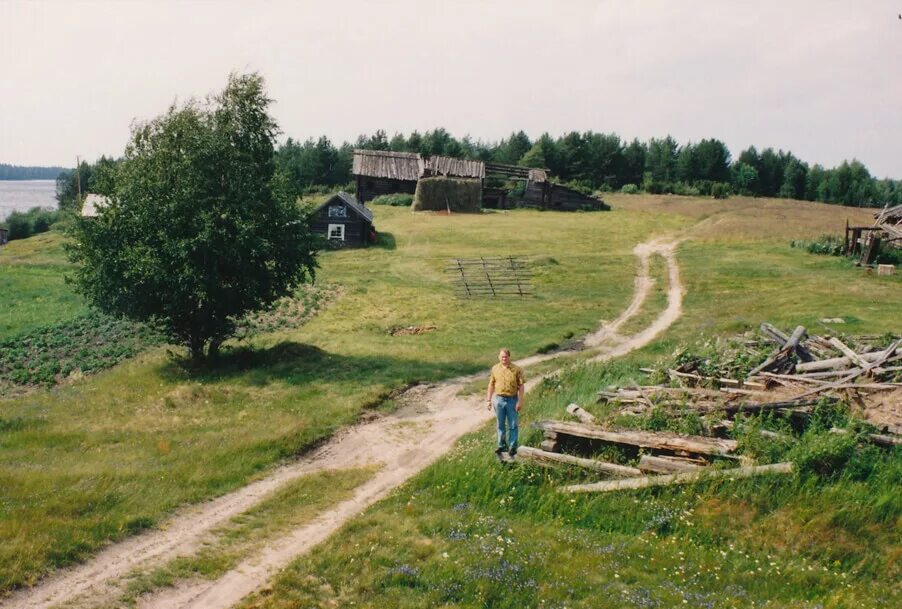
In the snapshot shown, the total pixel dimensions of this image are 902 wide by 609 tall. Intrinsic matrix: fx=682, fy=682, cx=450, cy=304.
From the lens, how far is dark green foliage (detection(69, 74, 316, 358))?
2638 cm

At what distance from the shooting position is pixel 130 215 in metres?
27.0

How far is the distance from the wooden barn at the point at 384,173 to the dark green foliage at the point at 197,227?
183 ft

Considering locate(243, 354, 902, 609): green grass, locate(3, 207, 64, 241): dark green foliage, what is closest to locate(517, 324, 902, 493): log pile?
locate(243, 354, 902, 609): green grass

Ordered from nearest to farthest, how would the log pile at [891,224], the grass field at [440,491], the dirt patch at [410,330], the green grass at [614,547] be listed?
the green grass at [614,547]
the grass field at [440,491]
the dirt patch at [410,330]
the log pile at [891,224]

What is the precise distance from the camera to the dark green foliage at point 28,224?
10747cm

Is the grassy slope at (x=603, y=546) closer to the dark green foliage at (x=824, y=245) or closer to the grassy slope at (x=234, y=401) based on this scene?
the grassy slope at (x=234, y=401)

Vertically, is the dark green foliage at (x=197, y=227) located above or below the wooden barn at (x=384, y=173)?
below

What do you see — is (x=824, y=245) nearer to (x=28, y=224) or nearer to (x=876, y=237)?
(x=876, y=237)

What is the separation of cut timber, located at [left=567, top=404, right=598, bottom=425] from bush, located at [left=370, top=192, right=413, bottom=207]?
214 feet

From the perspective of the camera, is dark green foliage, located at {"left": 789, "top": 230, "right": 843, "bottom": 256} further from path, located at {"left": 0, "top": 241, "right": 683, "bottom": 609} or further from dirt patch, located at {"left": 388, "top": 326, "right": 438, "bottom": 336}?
path, located at {"left": 0, "top": 241, "right": 683, "bottom": 609}

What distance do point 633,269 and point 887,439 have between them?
36.4m

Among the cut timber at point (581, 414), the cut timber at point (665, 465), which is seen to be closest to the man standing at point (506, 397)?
the cut timber at point (581, 414)

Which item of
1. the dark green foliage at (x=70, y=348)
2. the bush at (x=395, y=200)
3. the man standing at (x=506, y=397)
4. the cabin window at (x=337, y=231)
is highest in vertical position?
the bush at (x=395, y=200)

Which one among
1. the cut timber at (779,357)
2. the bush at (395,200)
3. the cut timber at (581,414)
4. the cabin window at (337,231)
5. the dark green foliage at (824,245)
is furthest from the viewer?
the bush at (395,200)
